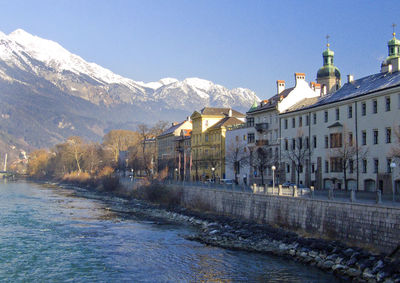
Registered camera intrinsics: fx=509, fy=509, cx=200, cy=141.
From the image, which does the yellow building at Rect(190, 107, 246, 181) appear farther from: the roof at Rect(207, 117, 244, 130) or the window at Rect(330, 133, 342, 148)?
the window at Rect(330, 133, 342, 148)

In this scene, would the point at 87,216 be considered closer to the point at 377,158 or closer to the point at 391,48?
the point at 377,158

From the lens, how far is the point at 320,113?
62.8m

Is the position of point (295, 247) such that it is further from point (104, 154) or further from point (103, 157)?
point (104, 154)

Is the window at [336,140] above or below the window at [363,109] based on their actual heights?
below

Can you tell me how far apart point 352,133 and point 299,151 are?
30.7ft

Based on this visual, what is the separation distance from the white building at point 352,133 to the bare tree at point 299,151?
13 centimetres

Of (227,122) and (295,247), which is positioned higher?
(227,122)

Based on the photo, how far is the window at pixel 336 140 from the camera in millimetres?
58344

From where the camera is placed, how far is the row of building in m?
51.4

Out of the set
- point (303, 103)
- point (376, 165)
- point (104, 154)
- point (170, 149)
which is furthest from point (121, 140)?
point (376, 165)

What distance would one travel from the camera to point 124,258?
37.0 metres

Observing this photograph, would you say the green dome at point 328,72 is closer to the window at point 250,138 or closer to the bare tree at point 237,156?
the bare tree at point 237,156

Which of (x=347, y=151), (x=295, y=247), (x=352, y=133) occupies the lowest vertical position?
→ (x=295, y=247)

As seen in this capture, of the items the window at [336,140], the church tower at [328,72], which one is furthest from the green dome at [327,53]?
the window at [336,140]
